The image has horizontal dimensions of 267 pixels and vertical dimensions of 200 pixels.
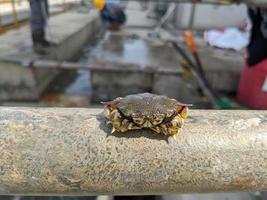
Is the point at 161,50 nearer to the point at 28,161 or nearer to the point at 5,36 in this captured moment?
the point at 5,36

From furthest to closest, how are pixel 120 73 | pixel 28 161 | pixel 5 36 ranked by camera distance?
pixel 5 36 < pixel 120 73 < pixel 28 161

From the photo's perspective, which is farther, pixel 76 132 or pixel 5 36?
pixel 5 36

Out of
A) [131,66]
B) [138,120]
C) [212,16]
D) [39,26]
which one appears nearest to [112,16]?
[212,16]

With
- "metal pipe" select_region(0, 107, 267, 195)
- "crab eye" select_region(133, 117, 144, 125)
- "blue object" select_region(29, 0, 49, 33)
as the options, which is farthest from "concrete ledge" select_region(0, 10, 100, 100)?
"crab eye" select_region(133, 117, 144, 125)

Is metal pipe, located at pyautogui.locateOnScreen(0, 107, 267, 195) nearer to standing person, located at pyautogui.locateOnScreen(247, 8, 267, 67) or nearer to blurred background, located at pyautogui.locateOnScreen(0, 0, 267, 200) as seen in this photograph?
blurred background, located at pyautogui.locateOnScreen(0, 0, 267, 200)

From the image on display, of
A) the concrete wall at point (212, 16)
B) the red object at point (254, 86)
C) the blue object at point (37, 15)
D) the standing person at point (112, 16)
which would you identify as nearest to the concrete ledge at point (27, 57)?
the blue object at point (37, 15)

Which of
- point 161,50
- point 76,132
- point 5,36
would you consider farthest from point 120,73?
point 76,132
